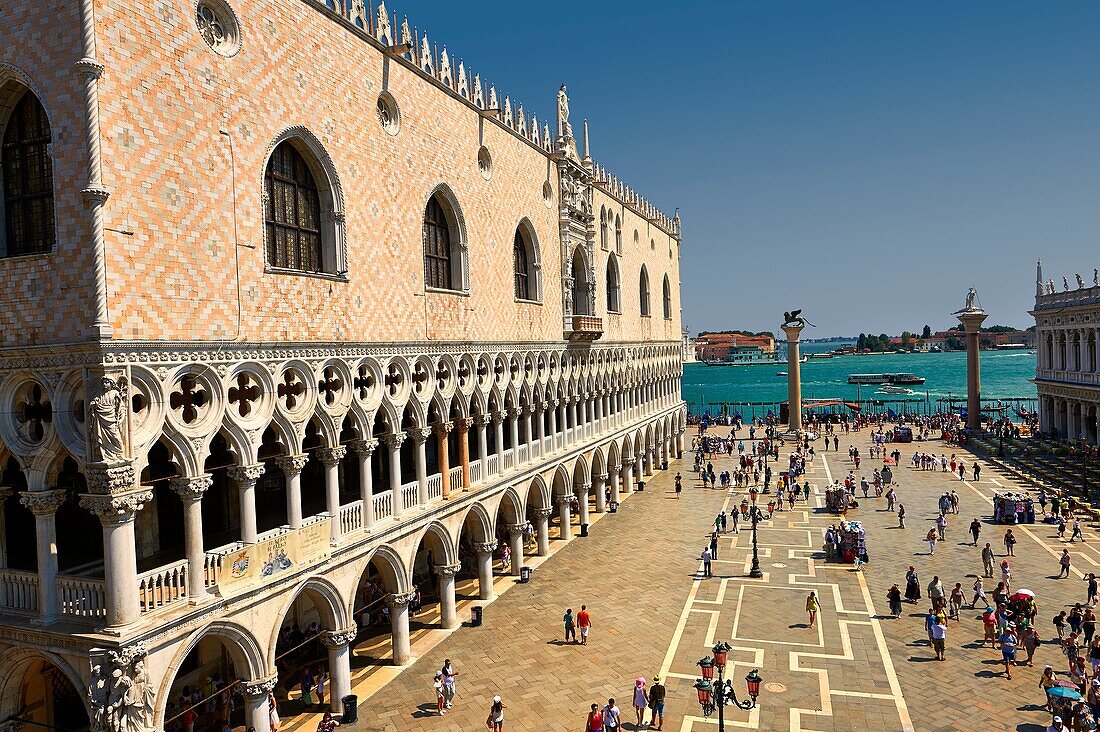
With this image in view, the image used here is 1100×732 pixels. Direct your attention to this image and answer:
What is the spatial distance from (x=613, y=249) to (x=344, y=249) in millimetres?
22657

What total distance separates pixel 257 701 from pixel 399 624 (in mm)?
4994

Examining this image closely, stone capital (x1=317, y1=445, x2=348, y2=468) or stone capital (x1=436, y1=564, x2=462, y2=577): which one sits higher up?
stone capital (x1=317, y1=445, x2=348, y2=468)

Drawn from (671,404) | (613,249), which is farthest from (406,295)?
(671,404)

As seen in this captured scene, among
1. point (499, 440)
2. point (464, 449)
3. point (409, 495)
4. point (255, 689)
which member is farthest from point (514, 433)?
point (255, 689)

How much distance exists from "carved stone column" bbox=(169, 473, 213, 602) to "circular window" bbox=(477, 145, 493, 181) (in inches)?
555

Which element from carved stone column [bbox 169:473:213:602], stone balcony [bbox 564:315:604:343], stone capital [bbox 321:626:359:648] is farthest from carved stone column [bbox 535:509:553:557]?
carved stone column [bbox 169:473:213:602]

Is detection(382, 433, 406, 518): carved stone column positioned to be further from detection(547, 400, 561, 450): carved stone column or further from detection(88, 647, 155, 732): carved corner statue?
detection(547, 400, 561, 450): carved stone column

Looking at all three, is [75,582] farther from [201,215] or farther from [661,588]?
[661,588]

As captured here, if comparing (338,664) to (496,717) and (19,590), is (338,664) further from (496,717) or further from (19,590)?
(19,590)

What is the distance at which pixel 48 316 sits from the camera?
11.1 metres

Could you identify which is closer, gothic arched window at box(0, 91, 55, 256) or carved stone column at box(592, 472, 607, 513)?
gothic arched window at box(0, 91, 55, 256)

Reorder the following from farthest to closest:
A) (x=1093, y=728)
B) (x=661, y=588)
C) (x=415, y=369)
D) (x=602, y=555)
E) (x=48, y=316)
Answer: (x=602, y=555), (x=661, y=588), (x=415, y=369), (x=1093, y=728), (x=48, y=316)

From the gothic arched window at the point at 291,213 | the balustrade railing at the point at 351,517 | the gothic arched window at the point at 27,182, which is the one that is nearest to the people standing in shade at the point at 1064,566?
Result: the balustrade railing at the point at 351,517

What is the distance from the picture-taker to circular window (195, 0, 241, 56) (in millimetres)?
12688
